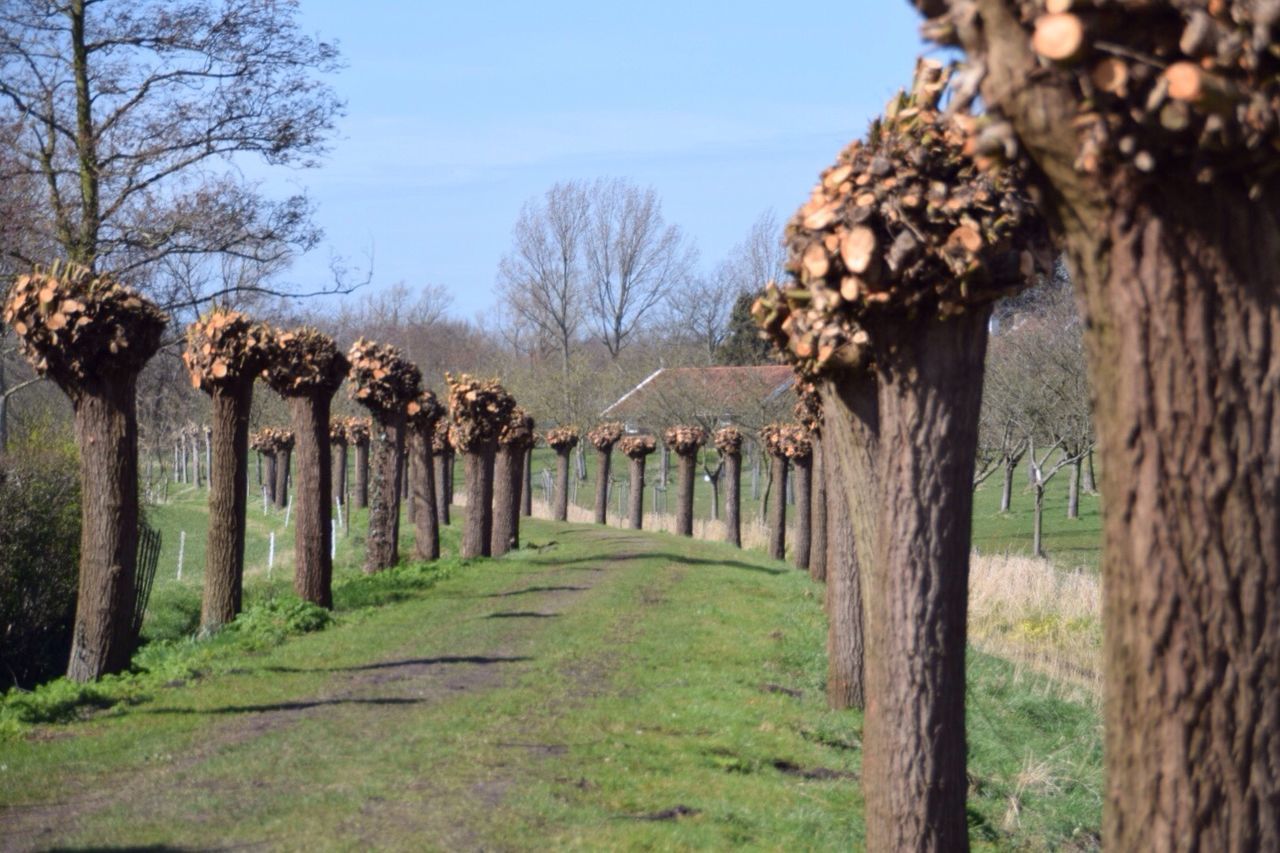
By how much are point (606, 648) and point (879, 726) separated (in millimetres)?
8358

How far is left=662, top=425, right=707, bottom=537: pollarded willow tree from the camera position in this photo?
1665 inches

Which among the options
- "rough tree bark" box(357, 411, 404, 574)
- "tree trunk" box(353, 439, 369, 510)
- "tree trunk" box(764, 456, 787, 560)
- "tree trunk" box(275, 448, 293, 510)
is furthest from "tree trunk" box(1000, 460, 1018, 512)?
"rough tree bark" box(357, 411, 404, 574)

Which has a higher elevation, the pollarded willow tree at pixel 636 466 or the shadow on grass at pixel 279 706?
the pollarded willow tree at pixel 636 466

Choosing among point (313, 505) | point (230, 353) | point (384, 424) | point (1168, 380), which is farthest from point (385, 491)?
point (1168, 380)

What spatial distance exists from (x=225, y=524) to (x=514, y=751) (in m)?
7.84

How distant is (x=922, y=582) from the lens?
6871 mm

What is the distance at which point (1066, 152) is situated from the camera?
3.54 meters

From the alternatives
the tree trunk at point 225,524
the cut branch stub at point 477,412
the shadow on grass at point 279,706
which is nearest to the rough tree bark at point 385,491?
the cut branch stub at point 477,412

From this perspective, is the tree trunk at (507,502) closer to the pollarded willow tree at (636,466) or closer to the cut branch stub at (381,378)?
the cut branch stub at (381,378)

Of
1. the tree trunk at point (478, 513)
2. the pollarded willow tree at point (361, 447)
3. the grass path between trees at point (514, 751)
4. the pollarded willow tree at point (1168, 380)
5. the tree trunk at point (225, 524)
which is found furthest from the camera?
the pollarded willow tree at point (361, 447)

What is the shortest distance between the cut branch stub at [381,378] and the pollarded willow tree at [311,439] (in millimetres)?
4153

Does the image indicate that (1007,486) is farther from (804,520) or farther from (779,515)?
(804,520)

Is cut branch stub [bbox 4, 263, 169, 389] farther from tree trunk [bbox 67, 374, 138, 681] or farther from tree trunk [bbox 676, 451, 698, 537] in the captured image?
tree trunk [bbox 676, 451, 698, 537]

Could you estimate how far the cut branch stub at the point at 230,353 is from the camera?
670 inches
